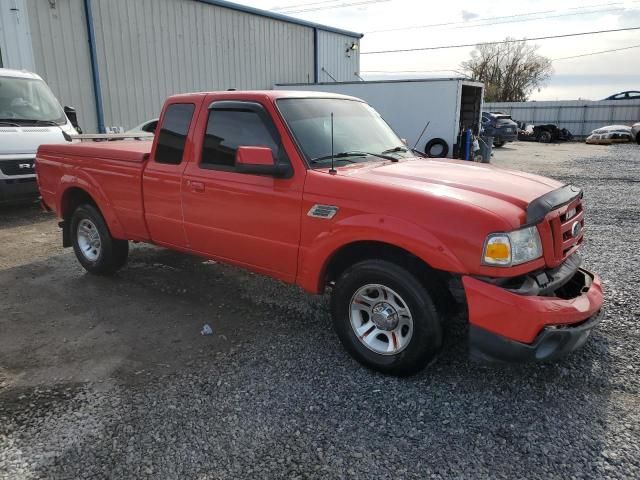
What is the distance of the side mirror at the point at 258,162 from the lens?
3.53 m

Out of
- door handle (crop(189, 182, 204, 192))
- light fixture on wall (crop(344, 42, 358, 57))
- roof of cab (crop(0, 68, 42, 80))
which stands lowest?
door handle (crop(189, 182, 204, 192))

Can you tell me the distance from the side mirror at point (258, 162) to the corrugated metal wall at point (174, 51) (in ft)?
38.7

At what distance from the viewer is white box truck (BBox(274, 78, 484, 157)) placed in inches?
575

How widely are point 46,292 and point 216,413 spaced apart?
10.3 ft

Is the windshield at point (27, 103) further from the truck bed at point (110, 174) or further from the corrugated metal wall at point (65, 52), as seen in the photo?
the truck bed at point (110, 174)

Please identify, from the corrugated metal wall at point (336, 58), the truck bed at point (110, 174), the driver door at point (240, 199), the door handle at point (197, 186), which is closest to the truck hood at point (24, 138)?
the truck bed at point (110, 174)

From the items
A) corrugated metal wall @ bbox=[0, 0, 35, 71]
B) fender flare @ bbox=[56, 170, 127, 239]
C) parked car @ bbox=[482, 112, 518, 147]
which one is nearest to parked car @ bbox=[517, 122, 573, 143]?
parked car @ bbox=[482, 112, 518, 147]

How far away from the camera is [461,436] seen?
285cm

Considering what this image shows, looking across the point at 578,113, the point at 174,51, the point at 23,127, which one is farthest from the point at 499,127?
the point at 23,127

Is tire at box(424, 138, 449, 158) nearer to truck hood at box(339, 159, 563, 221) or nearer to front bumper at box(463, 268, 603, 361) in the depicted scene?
truck hood at box(339, 159, 563, 221)

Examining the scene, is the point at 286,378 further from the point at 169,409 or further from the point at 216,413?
the point at 169,409

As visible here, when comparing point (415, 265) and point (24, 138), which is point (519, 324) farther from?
point (24, 138)

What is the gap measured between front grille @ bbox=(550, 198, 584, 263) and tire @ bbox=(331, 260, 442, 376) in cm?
91

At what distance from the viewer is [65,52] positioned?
41.1 feet
